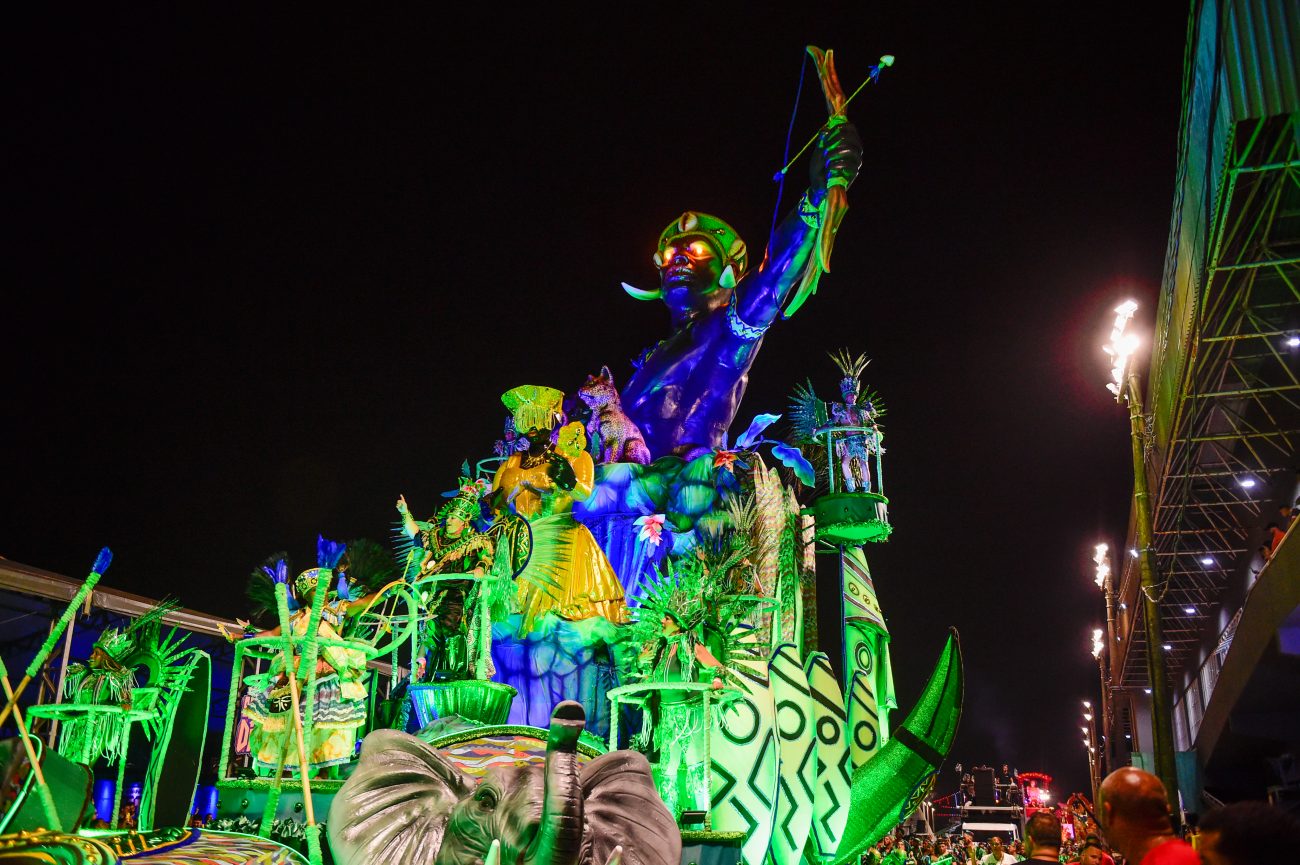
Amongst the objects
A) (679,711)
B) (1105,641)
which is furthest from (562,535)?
(1105,641)

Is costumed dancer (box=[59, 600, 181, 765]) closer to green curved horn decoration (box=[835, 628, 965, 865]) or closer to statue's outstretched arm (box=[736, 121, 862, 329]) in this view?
green curved horn decoration (box=[835, 628, 965, 865])

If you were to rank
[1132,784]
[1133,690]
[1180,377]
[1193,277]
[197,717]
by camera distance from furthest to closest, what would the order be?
[1133,690] < [1180,377] < [1193,277] < [197,717] < [1132,784]

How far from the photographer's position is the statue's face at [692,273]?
639 inches

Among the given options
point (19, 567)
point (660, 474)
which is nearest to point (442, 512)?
point (660, 474)

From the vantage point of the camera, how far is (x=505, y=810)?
4758 millimetres

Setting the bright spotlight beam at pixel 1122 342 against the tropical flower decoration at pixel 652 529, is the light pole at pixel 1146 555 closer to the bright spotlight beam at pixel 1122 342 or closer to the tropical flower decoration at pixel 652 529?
the bright spotlight beam at pixel 1122 342

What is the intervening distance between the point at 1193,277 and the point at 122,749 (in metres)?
11.1

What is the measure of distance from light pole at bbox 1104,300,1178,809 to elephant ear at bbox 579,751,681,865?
17.0ft

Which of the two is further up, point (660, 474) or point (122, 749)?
point (660, 474)

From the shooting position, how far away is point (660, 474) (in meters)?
14.0

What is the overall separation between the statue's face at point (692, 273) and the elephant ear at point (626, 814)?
11.4 metres

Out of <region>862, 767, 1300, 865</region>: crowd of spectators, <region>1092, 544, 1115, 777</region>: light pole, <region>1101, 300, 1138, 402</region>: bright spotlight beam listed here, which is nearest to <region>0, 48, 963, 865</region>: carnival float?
<region>862, 767, 1300, 865</region>: crowd of spectators

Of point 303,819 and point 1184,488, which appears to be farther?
point 1184,488

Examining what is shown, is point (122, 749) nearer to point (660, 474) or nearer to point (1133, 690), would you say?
point (660, 474)
